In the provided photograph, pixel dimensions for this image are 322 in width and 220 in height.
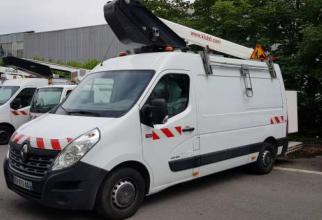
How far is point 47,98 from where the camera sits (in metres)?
12.9

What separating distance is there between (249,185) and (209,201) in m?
1.33

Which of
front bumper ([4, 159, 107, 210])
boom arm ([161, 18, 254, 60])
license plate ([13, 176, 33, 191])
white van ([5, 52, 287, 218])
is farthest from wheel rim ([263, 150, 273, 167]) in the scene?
license plate ([13, 176, 33, 191])

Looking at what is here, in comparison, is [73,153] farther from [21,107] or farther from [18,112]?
[21,107]

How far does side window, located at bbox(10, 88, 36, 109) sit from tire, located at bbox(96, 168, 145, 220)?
895 cm

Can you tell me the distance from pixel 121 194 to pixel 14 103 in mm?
9117

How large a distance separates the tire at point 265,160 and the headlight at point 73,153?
4.04 metres

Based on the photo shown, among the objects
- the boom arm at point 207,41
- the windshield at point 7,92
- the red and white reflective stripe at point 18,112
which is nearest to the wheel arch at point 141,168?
the boom arm at point 207,41

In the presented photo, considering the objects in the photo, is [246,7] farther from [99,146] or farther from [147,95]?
[99,146]

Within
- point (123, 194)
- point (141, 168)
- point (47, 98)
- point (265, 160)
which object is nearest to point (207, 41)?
point (265, 160)

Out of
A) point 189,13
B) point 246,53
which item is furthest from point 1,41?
point 246,53

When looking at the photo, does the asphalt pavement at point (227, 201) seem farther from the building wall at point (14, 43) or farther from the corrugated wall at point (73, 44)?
the building wall at point (14, 43)

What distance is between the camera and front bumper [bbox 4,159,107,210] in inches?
192

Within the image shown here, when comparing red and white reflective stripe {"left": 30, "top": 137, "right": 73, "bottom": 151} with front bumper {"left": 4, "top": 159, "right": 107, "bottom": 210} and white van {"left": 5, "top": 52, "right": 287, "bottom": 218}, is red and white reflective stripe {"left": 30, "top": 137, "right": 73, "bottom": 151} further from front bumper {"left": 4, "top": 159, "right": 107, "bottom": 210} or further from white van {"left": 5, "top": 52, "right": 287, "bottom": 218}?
front bumper {"left": 4, "top": 159, "right": 107, "bottom": 210}

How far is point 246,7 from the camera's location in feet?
44.2
